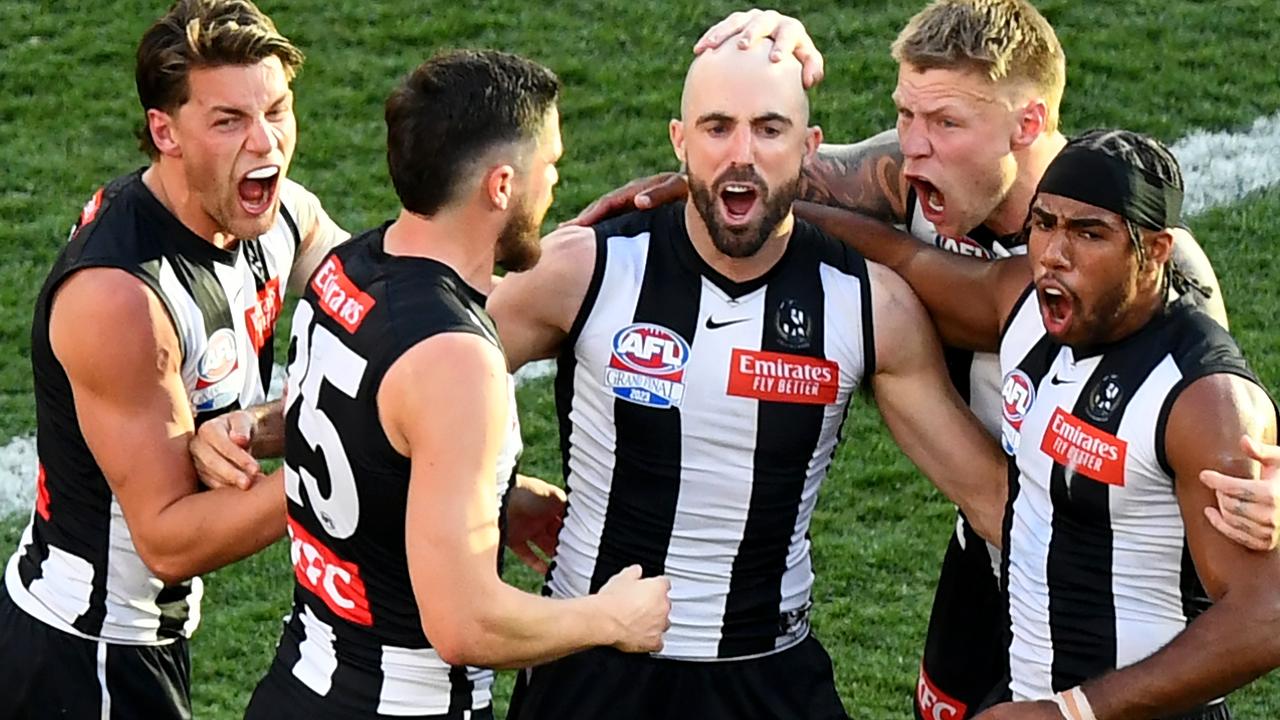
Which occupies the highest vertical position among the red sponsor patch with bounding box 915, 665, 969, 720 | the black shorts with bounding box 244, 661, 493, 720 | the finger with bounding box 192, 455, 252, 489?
the finger with bounding box 192, 455, 252, 489

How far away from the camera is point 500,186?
12.6ft

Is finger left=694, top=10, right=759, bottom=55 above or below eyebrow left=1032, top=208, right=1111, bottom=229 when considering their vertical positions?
above

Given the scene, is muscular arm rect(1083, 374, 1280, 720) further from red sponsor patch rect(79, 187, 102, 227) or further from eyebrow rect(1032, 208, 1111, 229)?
red sponsor patch rect(79, 187, 102, 227)

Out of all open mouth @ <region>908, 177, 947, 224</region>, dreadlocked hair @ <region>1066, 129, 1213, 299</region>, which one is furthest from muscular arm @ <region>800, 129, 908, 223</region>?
dreadlocked hair @ <region>1066, 129, 1213, 299</region>

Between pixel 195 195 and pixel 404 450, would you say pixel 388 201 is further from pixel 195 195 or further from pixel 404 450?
pixel 404 450

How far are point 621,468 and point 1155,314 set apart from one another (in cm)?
119

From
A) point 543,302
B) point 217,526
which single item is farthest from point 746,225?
point 217,526

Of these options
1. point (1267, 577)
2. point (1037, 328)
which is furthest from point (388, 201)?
point (1267, 577)

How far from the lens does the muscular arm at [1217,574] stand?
12.4 feet

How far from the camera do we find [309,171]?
8.73 metres

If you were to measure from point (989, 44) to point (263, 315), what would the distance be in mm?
1770

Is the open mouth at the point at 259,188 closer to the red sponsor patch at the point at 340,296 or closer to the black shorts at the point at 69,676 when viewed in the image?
the red sponsor patch at the point at 340,296

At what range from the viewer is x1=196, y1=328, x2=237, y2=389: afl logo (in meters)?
4.42

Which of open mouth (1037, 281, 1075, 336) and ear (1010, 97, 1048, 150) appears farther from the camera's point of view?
ear (1010, 97, 1048, 150)
